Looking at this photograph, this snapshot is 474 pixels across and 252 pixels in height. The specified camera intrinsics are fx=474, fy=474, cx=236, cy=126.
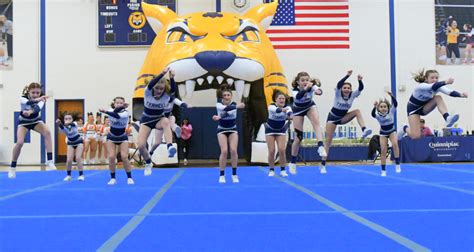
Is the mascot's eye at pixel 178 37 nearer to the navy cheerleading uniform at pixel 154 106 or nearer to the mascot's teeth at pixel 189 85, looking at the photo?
the mascot's teeth at pixel 189 85

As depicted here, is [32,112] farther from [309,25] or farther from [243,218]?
[309,25]

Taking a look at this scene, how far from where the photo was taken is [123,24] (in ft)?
51.2

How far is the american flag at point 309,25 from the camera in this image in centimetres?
1559

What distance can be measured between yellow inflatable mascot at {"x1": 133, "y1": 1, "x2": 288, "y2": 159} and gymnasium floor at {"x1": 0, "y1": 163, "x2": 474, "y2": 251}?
4193 mm

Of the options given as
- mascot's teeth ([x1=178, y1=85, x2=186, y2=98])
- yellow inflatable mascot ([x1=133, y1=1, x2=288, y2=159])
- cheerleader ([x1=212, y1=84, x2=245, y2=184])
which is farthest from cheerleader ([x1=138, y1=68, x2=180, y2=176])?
mascot's teeth ([x1=178, y1=85, x2=186, y2=98])

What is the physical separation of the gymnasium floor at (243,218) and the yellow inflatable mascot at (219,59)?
4.19 metres

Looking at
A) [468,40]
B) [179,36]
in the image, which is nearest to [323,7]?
[468,40]

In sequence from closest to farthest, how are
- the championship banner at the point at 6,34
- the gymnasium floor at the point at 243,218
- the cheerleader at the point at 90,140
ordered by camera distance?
1. the gymnasium floor at the point at 243,218
2. the cheerleader at the point at 90,140
3. the championship banner at the point at 6,34

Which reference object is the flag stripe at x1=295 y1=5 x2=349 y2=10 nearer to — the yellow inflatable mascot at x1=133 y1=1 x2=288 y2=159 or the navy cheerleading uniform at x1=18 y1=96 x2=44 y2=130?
the yellow inflatable mascot at x1=133 y1=1 x2=288 y2=159

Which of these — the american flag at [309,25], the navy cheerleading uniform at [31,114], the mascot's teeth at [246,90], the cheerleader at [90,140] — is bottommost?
the cheerleader at [90,140]

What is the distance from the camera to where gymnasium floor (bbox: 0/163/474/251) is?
259 cm

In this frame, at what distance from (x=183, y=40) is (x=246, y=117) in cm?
249

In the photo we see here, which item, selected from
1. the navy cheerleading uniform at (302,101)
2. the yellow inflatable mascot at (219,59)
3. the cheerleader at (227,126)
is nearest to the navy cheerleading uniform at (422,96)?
the navy cheerleading uniform at (302,101)

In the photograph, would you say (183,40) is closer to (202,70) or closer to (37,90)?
(202,70)
